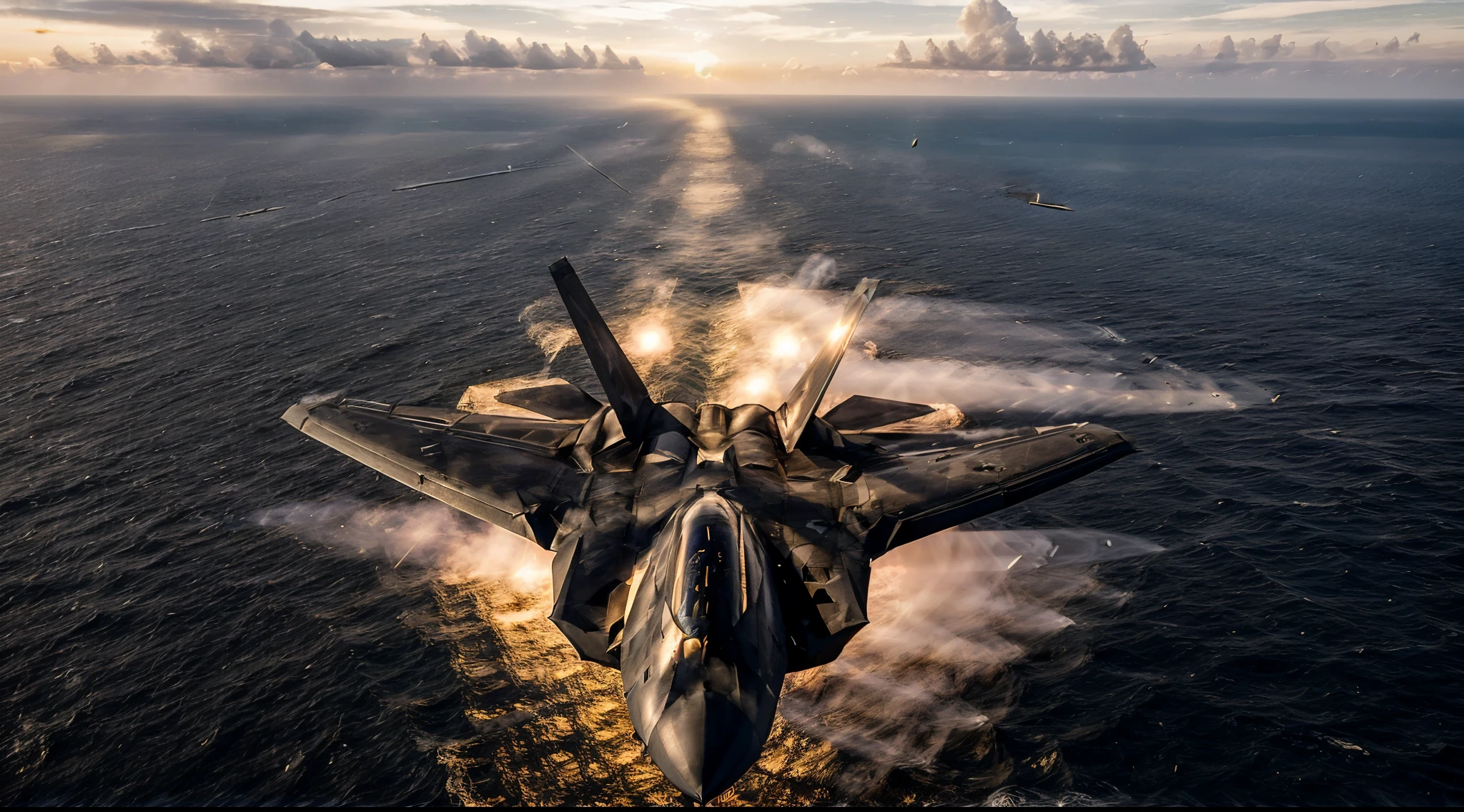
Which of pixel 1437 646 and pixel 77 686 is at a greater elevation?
pixel 1437 646

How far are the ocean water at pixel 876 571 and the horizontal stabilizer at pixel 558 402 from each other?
8.93 metres

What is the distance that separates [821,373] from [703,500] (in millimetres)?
11903

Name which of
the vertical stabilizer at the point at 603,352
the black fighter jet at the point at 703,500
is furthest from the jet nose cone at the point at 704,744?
the vertical stabilizer at the point at 603,352

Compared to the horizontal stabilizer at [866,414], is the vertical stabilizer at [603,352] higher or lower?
higher

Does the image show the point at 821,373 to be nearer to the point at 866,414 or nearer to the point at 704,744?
the point at 866,414

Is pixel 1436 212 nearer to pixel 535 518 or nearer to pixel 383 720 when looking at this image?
pixel 535 518

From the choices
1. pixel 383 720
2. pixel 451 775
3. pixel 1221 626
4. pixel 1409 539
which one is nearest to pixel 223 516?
pixel 383 720

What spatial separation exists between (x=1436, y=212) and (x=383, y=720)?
189922 millimetres

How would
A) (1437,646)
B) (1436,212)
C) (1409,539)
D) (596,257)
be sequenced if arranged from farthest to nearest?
(1436,212) < (596,257) < (1409,539) < (1437,646)

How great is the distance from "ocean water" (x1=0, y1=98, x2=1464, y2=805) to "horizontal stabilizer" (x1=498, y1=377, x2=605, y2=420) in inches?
351

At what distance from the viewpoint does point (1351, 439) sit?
51.8m

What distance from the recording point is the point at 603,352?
3984 centimetres

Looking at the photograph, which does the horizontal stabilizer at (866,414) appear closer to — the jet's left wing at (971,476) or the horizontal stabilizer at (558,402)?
the jet's left wing at (971,476)

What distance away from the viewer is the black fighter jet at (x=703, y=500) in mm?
22797
